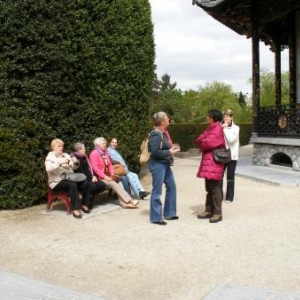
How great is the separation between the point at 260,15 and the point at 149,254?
445 inches

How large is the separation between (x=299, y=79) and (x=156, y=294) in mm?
13185

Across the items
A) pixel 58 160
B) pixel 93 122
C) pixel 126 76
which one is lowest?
pixel 58 160

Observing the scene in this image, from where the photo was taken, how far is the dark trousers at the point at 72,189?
25.2 feet

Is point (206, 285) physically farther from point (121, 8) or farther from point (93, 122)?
point (121, 8)

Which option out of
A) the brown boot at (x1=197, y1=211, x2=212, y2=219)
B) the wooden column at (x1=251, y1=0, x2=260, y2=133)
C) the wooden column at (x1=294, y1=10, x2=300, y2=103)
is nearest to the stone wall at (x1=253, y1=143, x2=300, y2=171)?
the wooden column at (x1=251, y1=0, x2=260, y2=133)

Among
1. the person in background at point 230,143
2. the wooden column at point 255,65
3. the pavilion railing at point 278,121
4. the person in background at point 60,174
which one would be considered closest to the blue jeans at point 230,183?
the person in background at point 230,143

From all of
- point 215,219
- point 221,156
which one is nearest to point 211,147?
point 221,156

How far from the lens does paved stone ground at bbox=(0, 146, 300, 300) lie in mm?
4387

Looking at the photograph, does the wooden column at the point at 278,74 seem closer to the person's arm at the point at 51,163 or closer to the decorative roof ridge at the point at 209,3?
the decorative roof ridge at the point at 209,3

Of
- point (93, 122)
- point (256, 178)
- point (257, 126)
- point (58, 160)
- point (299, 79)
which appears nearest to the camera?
point (58, 160)

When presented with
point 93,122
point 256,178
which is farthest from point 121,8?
point 256,178

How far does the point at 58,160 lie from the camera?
7.75 metres

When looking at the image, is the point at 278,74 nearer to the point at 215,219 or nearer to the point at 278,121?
the point at 278,121

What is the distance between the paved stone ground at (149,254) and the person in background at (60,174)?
0.26 m
